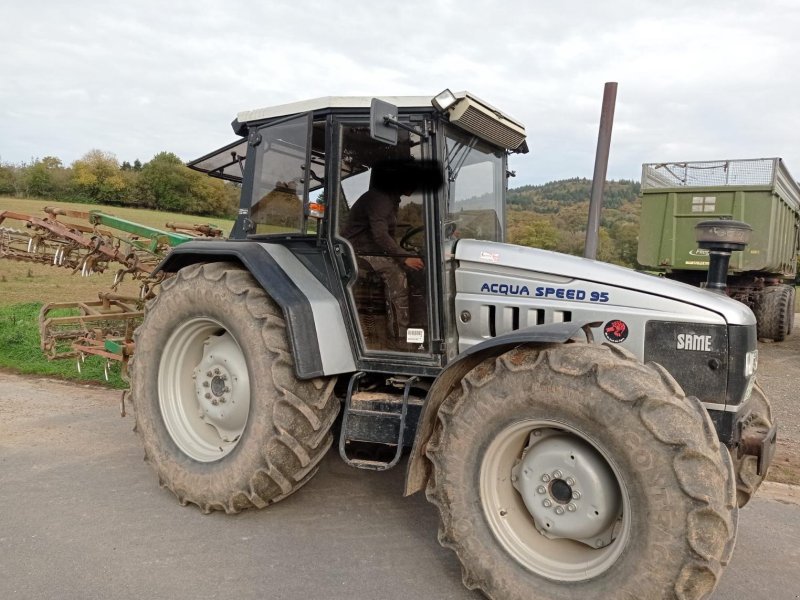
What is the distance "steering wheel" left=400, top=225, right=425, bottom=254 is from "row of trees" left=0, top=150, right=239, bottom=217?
18697mm

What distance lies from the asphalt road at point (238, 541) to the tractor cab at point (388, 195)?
988 mm

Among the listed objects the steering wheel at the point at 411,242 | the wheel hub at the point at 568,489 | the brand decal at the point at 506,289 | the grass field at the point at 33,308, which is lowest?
the grass field at the point at 33,308

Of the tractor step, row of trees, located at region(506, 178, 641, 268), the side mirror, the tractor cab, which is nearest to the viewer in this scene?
the side mirror

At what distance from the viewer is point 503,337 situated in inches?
119

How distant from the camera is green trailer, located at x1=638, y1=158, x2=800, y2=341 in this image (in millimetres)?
11328

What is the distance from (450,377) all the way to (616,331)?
92 cm

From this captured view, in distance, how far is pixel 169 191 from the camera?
26.3 metres

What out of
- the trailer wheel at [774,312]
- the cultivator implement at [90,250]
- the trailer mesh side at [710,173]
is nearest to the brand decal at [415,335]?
the cultivator implement at [90,250]

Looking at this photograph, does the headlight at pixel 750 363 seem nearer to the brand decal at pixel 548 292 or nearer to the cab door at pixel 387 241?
the brand decal at pixel 548 292

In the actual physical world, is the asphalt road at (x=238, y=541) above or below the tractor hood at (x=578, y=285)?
below

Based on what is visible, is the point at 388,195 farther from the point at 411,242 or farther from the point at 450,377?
the point at 450,377

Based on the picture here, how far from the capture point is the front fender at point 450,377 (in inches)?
118

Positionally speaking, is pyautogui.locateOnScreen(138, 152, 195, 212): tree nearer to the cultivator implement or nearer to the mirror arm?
the cultivator implement

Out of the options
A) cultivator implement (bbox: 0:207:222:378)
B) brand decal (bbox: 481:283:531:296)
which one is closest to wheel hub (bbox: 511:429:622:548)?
brand decal (bbox: 481:283:531:296)
